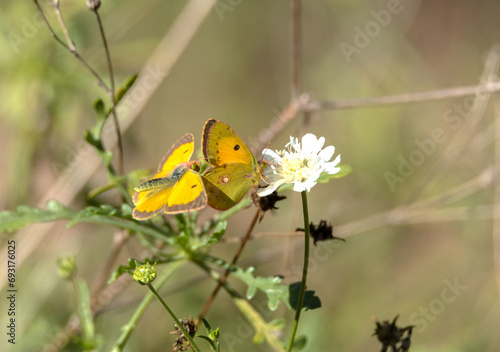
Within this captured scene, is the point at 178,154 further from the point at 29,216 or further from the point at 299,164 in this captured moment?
the point at 29,216

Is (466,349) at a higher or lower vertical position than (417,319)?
lower

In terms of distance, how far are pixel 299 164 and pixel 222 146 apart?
1.17 ft

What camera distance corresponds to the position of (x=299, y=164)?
211cm

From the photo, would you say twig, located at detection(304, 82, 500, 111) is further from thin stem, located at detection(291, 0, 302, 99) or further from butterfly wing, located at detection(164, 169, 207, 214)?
butterfly wing, located at detection(164, 169, 207, 214)

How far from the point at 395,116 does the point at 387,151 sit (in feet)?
1.54

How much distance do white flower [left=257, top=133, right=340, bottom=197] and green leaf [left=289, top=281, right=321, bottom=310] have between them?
0.41 meters

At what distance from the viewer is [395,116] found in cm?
538

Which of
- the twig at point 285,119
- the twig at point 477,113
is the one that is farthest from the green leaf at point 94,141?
the twig at point 477,113

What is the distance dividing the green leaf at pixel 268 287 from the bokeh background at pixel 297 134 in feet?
1.05

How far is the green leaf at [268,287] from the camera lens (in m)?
1.97

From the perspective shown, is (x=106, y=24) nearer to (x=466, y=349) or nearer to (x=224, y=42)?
(x=224, y=42)

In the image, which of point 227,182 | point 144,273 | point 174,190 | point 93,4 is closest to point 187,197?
point 174,190

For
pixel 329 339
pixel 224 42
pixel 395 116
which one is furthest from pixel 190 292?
pixel 224 42

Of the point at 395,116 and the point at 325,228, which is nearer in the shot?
the point at 325,228
